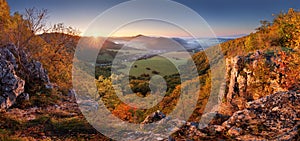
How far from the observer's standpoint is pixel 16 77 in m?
19.3

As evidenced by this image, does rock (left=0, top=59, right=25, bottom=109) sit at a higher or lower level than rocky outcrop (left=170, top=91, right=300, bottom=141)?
higher

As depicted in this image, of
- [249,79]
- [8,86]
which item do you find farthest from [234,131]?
[8,86]

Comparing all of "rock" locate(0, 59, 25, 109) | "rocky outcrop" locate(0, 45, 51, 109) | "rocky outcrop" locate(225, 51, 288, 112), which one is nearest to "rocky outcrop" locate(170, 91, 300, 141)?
"rocky outcrop" locate(225, 51, 288, 112)

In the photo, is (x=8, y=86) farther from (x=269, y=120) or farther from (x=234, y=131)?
(x=269, y=120)

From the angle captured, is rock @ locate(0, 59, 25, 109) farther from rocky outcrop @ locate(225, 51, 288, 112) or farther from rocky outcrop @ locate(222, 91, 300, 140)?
rocky outcrop @ locate(225, 51, 288, 112)

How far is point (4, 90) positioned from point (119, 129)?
11.6 meters

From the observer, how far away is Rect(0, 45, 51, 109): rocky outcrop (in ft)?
58.6

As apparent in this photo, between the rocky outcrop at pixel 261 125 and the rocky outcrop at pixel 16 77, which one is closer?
the rocky outcrop at pixel 261 125

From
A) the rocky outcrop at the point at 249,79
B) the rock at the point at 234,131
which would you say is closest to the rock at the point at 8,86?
the rock at the point at 234,131

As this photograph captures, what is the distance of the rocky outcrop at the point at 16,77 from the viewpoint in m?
17.9

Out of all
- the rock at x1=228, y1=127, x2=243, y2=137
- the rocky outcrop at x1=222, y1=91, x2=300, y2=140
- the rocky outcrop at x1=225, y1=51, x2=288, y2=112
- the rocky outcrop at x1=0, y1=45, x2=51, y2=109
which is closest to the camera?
the rocky outcrop at x1=222, y1=91, x2=300, y2=140

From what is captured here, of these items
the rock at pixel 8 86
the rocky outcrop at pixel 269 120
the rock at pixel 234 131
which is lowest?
the rock at pixel 234 131

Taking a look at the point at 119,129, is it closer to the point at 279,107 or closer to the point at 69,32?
the point at 279,107

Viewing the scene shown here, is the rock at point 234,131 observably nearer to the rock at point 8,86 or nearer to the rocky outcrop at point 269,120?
the rocky outcrop at point 269,120
